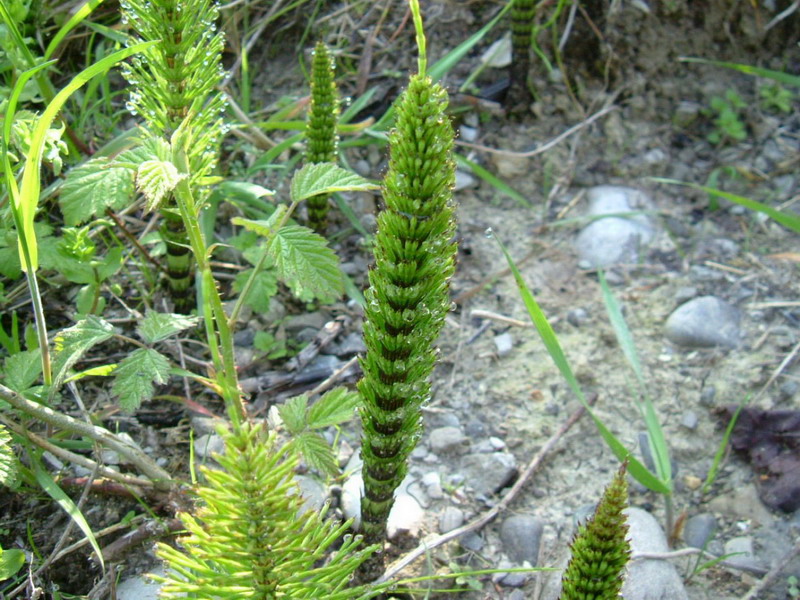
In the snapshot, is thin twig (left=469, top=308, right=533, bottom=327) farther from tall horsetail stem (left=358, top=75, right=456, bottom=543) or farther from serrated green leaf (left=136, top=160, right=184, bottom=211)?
serrated green leaf (left=136, top=160, right=184, bottom=211)

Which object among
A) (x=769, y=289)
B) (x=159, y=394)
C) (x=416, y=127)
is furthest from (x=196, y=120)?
(x=769, y=289)

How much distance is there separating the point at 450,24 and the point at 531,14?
1.58 ft

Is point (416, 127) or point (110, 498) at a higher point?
point (416, 127)

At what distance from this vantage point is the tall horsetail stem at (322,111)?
9.02 feet

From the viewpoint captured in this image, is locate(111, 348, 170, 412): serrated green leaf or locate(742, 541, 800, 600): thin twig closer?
locate(111, 348, 170, 412): serrated green leaf

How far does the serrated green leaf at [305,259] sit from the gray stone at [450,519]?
2.92ft

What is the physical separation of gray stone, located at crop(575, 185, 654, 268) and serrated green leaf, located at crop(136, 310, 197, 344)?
74.3 inches

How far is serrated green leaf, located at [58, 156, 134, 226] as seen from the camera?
2209 mm

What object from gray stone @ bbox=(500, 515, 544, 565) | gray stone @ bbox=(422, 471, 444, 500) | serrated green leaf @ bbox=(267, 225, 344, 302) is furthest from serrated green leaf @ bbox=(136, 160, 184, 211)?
gray stone @ bbox=(500, 515, 544, 565)

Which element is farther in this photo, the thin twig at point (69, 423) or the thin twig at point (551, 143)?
the thin twig at point (551, 143)

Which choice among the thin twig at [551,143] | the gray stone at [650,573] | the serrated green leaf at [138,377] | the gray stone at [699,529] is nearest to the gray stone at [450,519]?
the gray stone at [650,573]

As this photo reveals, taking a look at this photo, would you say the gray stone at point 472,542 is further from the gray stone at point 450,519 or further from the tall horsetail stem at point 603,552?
the tall horsetail stem at point 603,552

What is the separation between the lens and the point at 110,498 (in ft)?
7.88

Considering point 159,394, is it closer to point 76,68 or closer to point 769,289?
point 76,68
